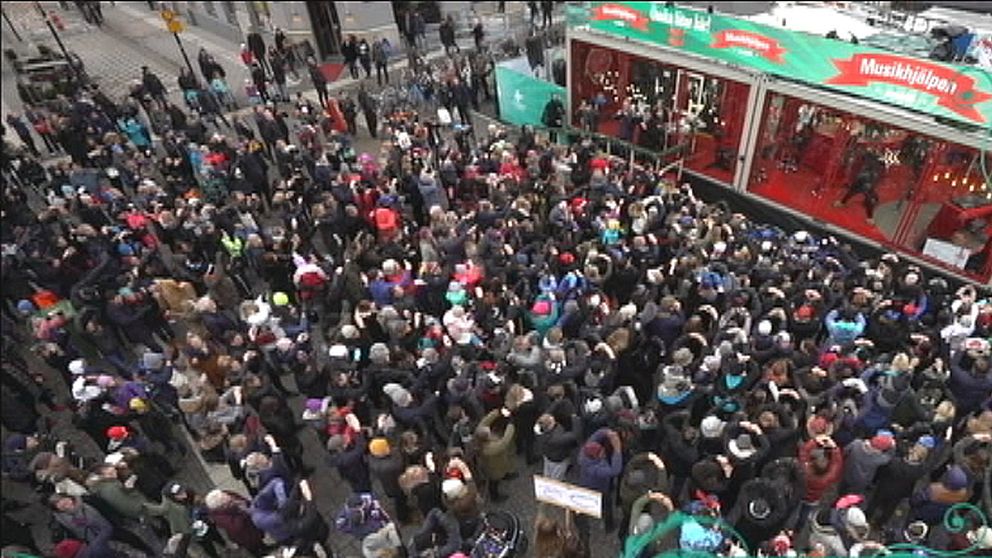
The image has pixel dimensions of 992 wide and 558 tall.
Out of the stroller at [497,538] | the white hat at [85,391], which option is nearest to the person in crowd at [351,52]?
the white hat at [85,391]

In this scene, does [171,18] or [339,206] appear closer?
[339,206]

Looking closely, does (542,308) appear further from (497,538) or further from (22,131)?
(22,131)

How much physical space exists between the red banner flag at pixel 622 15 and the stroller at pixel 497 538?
35.7ft

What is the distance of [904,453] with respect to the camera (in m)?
6.65

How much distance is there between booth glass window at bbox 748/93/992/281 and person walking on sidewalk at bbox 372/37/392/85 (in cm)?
1176

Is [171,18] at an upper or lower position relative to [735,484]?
upper

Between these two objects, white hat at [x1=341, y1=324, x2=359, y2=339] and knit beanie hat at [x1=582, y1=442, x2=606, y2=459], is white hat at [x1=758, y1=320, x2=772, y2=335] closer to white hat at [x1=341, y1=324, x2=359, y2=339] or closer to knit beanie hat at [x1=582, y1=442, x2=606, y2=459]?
knit beanie hat at [x1=582, y1=442, x2=606, y2=459]

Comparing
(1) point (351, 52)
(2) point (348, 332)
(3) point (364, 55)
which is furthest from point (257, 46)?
(2) point (348, 332)

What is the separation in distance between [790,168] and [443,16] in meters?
14.3

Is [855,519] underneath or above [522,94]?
above

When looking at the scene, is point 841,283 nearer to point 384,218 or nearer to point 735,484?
point 735,484

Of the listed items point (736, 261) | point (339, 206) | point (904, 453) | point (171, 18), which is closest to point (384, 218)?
point (339, 206)

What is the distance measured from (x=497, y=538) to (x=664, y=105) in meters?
11.5

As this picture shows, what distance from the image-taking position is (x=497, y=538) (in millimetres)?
6441
